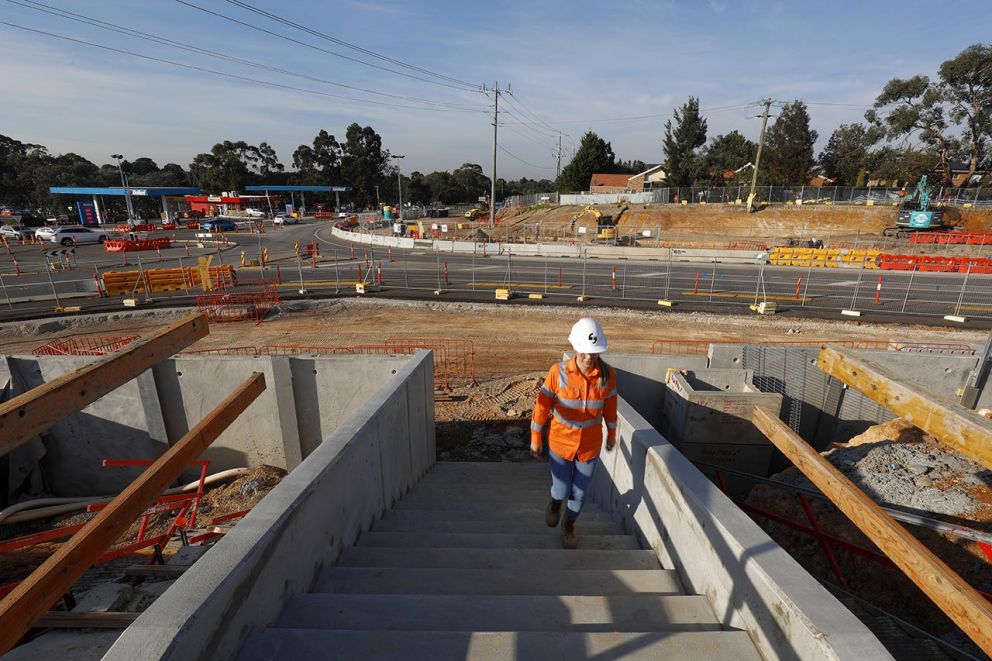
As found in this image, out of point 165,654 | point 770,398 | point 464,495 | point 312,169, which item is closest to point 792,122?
point 770,398

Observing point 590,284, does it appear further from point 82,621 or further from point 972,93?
point 972,93

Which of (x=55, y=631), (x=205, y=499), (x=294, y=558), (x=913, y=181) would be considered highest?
(x=913, y=181)

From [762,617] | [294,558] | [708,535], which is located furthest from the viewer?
[708,535]

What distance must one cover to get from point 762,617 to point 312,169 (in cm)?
11084

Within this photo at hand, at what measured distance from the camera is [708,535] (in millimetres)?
2953

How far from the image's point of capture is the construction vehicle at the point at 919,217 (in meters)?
32.7

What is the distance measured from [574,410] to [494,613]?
5.44 ft

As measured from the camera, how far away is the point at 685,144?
64125 mm

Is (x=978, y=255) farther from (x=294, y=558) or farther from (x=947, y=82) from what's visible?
(x=294, y=558)

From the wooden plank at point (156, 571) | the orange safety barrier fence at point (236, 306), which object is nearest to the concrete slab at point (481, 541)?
the wooden plank at point (156, 571)

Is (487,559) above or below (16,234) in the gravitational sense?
above

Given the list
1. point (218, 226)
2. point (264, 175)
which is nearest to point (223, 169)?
point (264, 175)

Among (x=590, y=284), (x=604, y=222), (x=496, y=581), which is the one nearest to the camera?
(x=496, y=581)

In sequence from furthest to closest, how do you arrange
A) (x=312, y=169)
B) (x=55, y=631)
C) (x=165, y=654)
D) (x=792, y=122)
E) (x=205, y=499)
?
(x=312, y=169)
(x=792, y=122)
(x=205, y=499)
(x=55, y=631)
(x=165, y=654)
